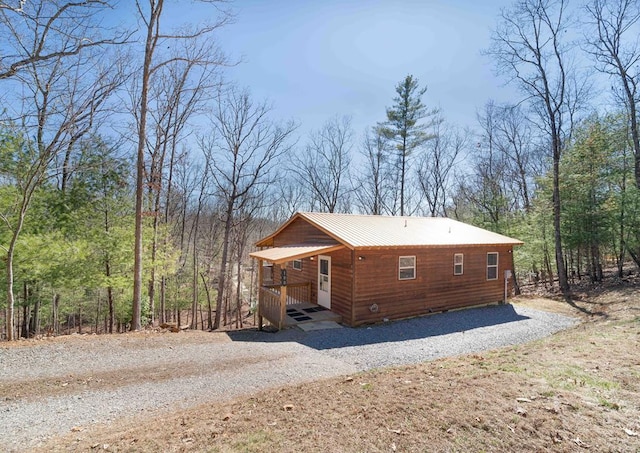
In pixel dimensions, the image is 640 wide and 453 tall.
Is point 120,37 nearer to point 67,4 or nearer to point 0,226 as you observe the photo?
point 67,4

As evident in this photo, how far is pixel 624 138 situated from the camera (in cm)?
1389

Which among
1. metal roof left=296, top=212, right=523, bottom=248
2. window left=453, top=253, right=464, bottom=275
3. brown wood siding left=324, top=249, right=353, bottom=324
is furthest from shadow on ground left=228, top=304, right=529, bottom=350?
metal roof left=296, top=212, right=523, bottom=248

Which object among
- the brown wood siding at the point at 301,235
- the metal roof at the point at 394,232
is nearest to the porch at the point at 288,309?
the brown wood siding at the point at 301,235

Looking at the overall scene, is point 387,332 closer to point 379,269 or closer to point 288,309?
point 379,269

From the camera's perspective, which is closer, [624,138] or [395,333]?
[395,333]

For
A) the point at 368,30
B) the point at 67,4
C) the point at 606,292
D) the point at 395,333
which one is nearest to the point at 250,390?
the point at 395,333

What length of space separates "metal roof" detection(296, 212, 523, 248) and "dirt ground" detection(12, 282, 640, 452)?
4.94 metres

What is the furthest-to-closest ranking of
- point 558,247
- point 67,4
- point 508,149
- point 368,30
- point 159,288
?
1. point 508,149
2. point 159,288
3. point 558,247
4. point 368,30
5. point 67,4

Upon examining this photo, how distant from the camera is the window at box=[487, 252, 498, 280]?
39.5 feet

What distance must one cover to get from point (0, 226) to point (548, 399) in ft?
41.8

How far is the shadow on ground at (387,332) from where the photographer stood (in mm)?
7711

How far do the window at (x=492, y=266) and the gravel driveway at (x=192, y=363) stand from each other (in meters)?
2.75

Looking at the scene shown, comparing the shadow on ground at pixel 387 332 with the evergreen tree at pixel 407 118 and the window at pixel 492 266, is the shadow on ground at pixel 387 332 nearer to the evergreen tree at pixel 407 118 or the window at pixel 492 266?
the window at pixel 492 266

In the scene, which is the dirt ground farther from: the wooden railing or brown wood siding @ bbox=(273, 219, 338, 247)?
brown wood siding @ bbox=(273, 219, 338, 247)
